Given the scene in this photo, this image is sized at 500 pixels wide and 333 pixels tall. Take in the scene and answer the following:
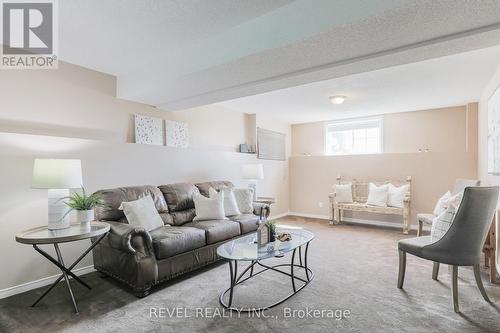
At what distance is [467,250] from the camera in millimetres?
2312

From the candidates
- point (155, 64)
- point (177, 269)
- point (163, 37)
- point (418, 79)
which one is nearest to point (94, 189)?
point (177, 269)

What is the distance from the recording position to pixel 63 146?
2930mm

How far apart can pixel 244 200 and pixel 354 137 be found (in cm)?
348

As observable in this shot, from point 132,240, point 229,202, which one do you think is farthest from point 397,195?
point 132,240

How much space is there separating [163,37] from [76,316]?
8.36ft

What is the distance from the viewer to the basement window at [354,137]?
6.07 metres

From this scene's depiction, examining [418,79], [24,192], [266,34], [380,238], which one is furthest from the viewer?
[380,238]

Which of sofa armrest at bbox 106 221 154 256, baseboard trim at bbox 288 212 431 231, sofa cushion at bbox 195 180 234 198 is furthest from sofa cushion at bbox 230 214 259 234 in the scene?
baseboard trim at bbox 288 212 431 231

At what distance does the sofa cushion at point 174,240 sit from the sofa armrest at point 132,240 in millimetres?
91

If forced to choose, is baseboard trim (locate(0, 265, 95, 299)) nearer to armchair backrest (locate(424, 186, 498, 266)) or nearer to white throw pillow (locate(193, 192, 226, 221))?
white throw pillow (locate(193, 192, 226, 221))

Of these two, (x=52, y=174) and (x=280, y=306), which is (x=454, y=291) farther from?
(x=52, y=174)

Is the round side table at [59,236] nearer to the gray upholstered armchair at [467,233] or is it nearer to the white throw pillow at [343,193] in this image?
the gray upholstered armchair at [467,233]

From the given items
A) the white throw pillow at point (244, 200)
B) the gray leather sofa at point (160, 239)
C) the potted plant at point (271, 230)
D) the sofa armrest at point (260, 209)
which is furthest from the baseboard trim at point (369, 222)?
the potted plant at point (271, 230)

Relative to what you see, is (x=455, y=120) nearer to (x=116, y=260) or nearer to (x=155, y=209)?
(x=155, y=209)
